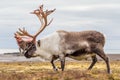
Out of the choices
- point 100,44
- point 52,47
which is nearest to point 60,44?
point 52,47

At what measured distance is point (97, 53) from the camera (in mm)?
21219

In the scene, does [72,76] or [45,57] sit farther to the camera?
[45,57]

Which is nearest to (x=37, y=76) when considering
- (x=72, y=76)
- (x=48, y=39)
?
(x=72, y=76)

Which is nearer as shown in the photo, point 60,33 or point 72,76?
point 72,76

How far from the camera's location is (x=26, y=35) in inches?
861

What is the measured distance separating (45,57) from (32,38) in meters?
1.04

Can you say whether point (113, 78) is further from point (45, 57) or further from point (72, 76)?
point (45, 57)

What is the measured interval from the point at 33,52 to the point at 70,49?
189 centimetres

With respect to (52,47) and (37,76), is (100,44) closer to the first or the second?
(52,47)

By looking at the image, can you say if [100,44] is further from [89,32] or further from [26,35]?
[26,35]

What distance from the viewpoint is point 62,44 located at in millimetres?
20953

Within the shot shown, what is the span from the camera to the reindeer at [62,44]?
68.6 feet

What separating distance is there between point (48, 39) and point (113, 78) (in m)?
3.51

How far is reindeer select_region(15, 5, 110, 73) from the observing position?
2091 centimetres
